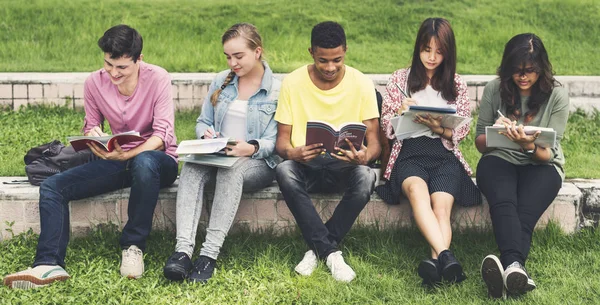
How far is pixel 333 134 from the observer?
4102mm

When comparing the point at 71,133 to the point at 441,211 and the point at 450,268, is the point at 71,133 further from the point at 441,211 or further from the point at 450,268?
the point at 450,268

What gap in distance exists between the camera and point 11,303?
391 centimetres

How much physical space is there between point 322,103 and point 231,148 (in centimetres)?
58

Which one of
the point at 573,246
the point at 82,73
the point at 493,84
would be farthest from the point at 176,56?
the point at 573,246

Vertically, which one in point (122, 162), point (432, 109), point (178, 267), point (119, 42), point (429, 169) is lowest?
point (178, 267)

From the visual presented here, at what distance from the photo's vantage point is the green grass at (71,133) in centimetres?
565

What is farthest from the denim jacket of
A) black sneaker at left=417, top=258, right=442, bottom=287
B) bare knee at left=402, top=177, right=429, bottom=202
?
black sneaker at left=417, top=258, right=442, bottom=287

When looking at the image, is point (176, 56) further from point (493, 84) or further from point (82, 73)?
point (493, 84)

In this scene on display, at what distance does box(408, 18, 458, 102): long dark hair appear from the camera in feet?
14.6

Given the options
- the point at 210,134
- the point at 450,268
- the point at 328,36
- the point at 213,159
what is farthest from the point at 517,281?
the point at 210,134

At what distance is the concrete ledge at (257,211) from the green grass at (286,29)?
356cm

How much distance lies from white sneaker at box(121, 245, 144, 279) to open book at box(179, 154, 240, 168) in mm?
565

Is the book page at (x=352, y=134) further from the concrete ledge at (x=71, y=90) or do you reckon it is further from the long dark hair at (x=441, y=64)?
the concrete ledge at (x=71, y=90)

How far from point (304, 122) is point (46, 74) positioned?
4112 mm
